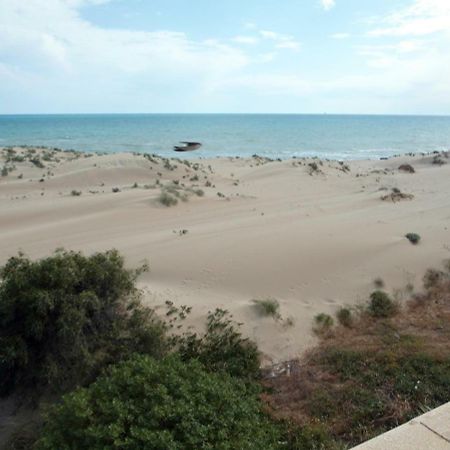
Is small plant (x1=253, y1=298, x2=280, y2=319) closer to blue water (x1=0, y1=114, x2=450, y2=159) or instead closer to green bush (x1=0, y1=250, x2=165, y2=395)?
green bush (x1=0, y1=250, x2=165, y2=395)

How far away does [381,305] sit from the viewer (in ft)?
31.0

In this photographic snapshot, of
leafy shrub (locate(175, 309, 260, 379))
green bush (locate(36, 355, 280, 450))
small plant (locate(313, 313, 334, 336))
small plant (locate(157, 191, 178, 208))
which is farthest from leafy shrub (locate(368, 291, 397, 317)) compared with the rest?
small plant (locate(157, 191, 178, 208))

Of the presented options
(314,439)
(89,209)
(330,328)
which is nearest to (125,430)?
(314,439)

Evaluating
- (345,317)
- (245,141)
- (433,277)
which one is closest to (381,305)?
(345,317)

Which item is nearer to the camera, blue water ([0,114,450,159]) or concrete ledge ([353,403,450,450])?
concrete ledge ([353,403,450,450])

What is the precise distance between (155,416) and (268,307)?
4426mm

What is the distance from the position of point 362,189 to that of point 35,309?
19.6m

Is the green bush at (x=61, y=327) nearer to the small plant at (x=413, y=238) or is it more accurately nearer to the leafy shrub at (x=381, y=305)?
the leafy shrub at (x=381, y=305)

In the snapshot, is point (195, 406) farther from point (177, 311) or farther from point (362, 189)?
point (362, 189)

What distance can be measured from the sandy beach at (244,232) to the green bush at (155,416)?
2.64 meters

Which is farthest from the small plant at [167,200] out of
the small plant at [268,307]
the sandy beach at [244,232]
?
the small plant at [268,307]

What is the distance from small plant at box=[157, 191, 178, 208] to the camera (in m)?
17.3

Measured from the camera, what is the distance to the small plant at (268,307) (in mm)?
8914

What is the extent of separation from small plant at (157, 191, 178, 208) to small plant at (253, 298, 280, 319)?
347 inches
